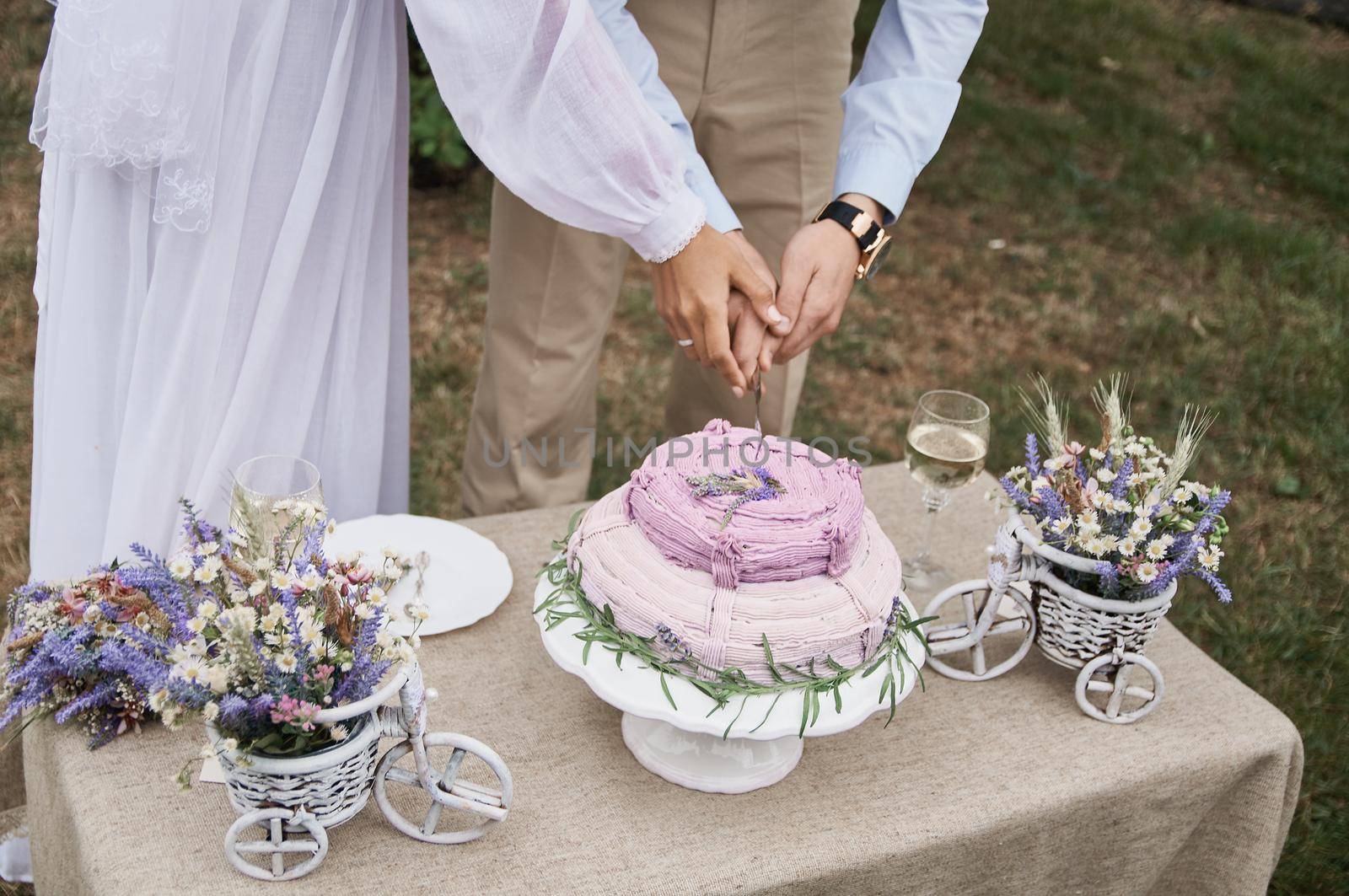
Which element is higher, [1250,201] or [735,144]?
[735,144]

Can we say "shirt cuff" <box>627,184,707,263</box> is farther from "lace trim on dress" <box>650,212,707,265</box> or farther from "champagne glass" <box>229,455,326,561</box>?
"champagne glass" <box>229,455,326,561</box>

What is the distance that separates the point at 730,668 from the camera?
1188 millimetres

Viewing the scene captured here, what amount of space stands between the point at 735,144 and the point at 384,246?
0.68 metres

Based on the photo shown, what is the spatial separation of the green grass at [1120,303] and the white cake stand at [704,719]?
1231 mm

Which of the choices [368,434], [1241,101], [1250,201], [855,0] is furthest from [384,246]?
[1241,101]

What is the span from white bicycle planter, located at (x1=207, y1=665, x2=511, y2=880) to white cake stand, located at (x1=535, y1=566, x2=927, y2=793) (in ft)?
0.46

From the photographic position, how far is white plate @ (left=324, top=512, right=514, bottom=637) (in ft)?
4.95

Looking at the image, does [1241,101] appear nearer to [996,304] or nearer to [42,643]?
[996,304]

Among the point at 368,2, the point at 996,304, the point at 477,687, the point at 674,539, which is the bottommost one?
the point at 996,304

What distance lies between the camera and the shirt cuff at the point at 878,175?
1898 mm

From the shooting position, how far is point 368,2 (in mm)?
1588

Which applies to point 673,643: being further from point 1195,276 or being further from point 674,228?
point 1195,276

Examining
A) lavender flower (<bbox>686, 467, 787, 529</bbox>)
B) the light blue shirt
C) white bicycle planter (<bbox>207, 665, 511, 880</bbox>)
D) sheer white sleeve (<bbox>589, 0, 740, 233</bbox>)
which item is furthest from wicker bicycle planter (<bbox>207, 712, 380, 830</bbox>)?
the light blue shirt

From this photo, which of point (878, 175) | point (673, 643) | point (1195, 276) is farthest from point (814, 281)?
point (1195, 276)
